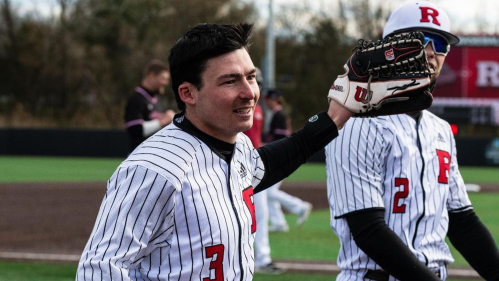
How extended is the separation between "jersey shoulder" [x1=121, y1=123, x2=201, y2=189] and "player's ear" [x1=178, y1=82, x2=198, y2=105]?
0.10 metres

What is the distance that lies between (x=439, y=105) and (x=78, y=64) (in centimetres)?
2258

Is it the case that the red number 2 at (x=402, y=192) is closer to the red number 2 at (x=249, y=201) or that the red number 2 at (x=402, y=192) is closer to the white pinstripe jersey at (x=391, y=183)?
the white pinstripe jersey at (x=391, y=183)

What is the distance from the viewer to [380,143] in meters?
A: 2.80

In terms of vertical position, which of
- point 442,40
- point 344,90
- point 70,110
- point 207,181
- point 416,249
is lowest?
point 416,249

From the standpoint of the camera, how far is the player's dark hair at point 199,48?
2216 millimetres

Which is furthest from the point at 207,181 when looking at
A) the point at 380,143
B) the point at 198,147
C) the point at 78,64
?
the point at 78,64

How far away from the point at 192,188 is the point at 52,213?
10.2 metres

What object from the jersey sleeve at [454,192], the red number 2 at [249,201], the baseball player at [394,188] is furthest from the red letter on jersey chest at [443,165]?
the red number 2 at [249,201]

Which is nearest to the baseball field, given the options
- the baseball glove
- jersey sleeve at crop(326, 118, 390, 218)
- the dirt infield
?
the dirt infield

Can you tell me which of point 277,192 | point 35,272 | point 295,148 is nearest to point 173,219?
point 295,148

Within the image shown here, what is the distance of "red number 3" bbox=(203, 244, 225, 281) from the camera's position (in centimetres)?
215

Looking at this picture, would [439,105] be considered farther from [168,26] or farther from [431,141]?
[168,26]

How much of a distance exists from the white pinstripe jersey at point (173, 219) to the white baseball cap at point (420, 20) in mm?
1095

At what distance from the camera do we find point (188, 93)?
7.50 feet
